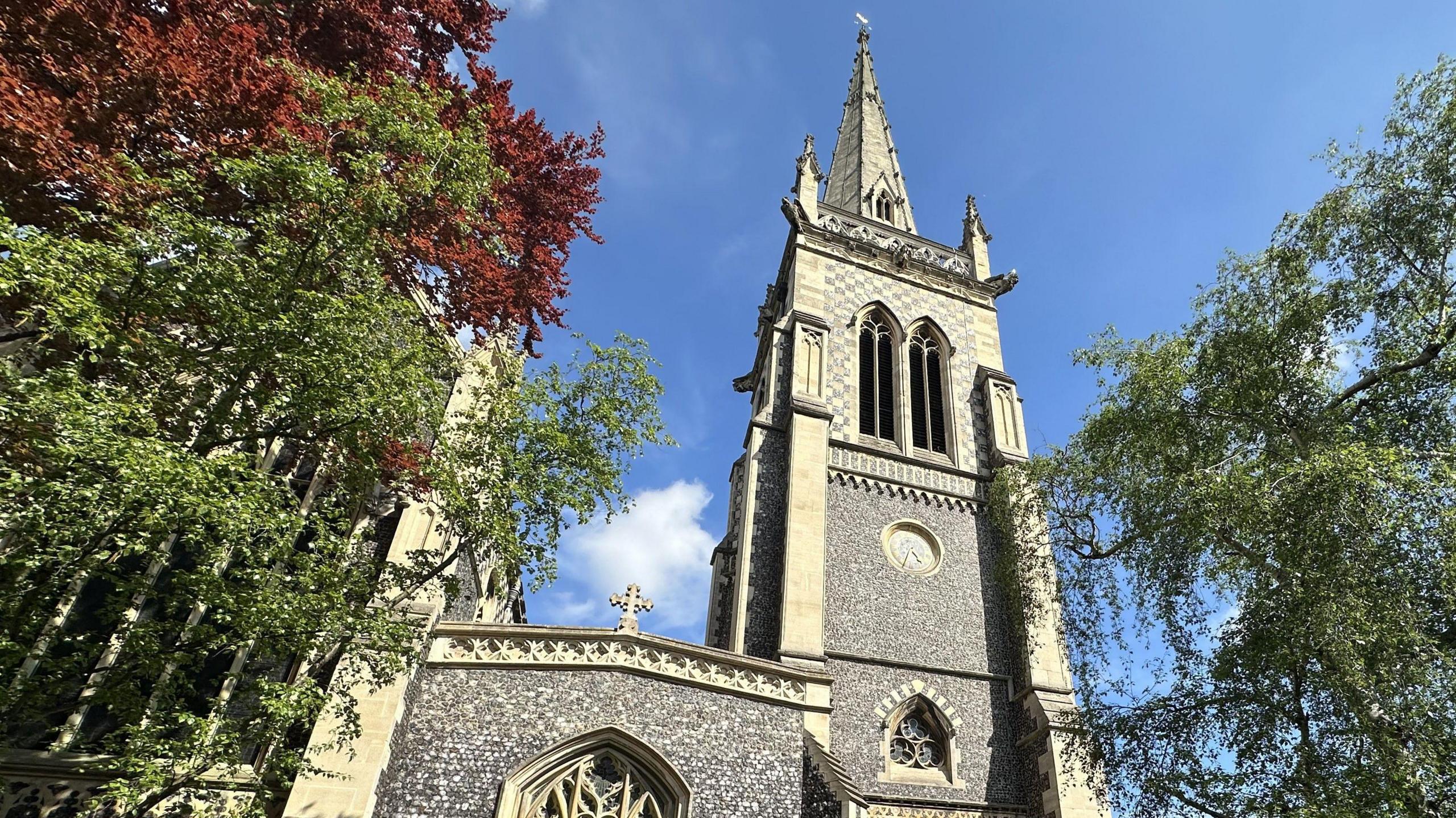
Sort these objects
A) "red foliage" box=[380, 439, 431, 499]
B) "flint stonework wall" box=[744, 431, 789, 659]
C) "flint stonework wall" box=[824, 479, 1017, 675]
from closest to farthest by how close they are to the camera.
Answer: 1. "red foliage" box=[380, 439, 431, 499]
2. "flint stonework wall" box=[744, 431, 789, 659]
3. "flint stonework wall" box=[824, 479, 1017, 675]

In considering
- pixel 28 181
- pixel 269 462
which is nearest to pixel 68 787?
pixel 269 462

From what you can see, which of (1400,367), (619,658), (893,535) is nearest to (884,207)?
(893,535)

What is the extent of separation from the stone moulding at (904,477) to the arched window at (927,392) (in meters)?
0.97

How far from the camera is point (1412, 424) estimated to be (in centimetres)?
809

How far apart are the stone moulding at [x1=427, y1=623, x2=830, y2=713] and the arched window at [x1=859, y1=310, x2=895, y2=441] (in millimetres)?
6668

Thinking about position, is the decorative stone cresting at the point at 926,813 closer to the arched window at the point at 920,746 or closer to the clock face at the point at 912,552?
the arched window at the point at 920,746

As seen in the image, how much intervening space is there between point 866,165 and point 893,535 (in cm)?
1560

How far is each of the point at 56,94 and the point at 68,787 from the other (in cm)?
673

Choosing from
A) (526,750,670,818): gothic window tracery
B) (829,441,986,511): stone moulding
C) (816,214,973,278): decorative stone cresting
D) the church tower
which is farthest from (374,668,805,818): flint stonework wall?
(816,214,973,278): decorative stone cresting

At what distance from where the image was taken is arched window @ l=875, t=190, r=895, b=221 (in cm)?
2291

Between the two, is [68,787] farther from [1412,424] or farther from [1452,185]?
[1452,185]

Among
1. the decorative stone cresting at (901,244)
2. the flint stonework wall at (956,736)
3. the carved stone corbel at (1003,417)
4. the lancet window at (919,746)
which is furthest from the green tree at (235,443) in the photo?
the decorative stone cresting at (901,244)

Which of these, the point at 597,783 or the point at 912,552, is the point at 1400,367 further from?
the point at 597,783

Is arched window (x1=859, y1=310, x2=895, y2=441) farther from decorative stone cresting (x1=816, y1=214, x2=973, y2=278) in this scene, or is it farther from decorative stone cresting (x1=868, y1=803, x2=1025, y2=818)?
decorative stone cresting (x1=868, y1=803, x2=1025, y2=818)
